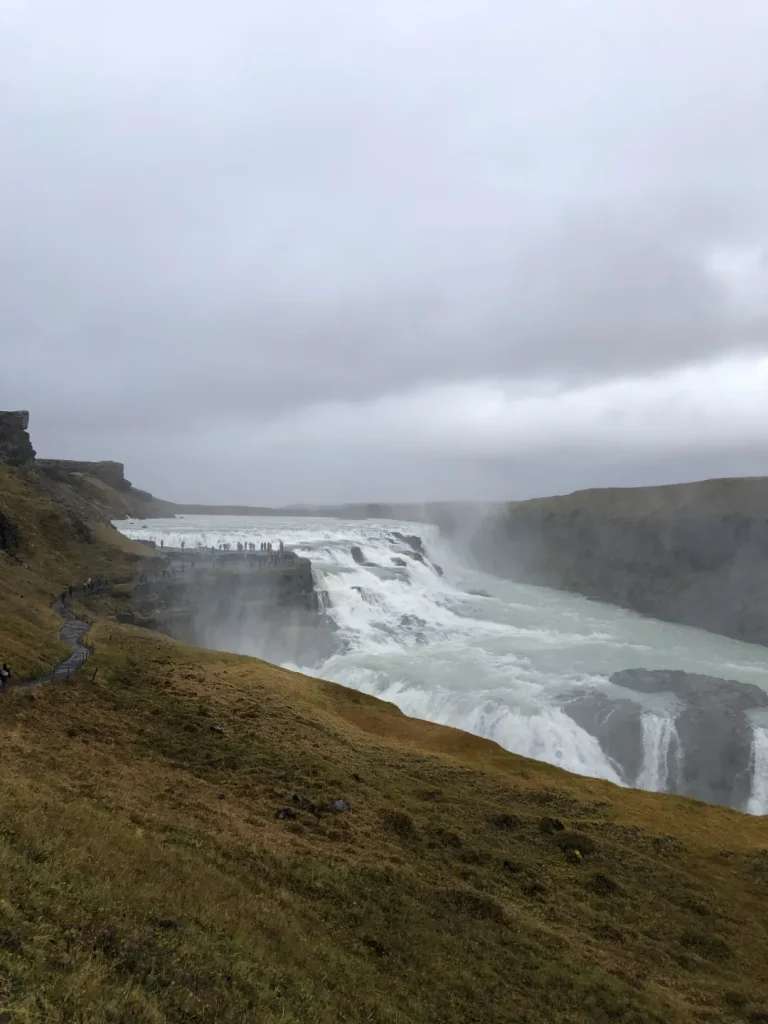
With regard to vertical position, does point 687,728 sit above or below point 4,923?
below

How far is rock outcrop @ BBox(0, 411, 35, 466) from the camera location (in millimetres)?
69000

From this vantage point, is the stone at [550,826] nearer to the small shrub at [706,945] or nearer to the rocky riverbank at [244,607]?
the small shrub at [706,945]

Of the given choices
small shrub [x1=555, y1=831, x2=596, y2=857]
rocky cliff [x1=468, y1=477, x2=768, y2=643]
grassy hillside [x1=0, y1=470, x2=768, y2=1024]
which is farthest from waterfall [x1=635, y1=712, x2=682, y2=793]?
rocky cliff [x1=468, y1=477, x2=768, y2=643]

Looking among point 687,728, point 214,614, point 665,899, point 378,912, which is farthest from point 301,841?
point 214,614

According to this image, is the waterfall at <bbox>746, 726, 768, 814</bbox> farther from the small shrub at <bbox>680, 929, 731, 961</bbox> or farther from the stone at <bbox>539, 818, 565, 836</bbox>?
the small shrub at <bbox>680, 929, 731, 961</bbox>

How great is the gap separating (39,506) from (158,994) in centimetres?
5315

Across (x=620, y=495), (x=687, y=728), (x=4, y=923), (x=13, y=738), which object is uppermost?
(x=620, y=495)

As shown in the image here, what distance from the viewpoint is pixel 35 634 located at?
84.3ft

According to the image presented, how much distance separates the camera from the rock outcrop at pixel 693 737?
3272cm

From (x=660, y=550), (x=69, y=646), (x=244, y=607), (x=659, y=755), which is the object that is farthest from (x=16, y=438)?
(x=660, y=550)

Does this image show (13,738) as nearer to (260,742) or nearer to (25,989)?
(260,742)

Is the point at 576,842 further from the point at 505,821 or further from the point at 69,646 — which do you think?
the point at 69,646

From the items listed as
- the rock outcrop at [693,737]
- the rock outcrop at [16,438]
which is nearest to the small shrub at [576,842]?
the rock outcrop at [693,737]

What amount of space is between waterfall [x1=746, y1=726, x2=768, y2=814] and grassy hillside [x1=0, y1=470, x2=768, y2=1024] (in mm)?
12881
